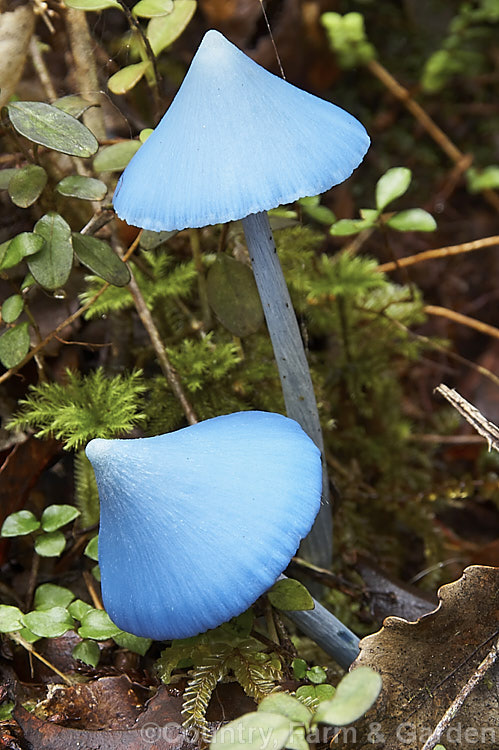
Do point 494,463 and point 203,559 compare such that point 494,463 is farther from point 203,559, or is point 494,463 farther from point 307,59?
point 307,59

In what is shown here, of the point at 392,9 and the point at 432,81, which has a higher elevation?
the point at 392,9

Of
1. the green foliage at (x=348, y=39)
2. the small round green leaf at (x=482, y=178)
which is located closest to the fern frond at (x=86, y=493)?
the green foliage at (x=348, y=39)

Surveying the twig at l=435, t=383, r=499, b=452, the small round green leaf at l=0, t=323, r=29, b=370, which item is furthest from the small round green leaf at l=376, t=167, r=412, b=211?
the small round green leaf at l=0, t=323, r=29, b=370

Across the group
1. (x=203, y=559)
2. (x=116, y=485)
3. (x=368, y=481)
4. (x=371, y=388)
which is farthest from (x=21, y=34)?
(x=368, y=481)

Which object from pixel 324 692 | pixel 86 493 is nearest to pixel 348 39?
pixel 86 493

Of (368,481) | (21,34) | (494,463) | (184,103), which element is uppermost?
(21,34)

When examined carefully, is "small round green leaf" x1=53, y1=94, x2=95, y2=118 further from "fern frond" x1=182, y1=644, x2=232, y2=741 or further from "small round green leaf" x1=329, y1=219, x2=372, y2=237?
"fern frond" x1=182, y1=644, x2=232, y2=741
